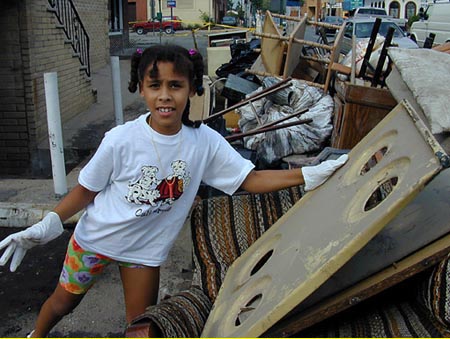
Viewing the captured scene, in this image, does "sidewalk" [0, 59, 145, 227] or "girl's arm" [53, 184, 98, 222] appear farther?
"sidewalk" [0, 59, 145, 227]

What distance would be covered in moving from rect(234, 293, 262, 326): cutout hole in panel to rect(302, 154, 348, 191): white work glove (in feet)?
1.76

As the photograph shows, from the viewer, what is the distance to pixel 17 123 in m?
6.59

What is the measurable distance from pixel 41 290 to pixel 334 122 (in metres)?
3.15

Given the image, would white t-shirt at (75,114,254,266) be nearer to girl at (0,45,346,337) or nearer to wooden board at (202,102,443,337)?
girl at (0,45,346,337)

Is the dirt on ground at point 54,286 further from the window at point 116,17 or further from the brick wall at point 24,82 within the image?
the window at point 116,17

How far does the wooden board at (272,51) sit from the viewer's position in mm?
6617

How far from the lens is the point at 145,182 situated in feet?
6.78

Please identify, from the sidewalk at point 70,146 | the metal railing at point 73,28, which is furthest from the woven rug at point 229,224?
the metal railing at point 73,28

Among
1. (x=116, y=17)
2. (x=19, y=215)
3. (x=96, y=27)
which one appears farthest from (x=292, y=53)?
(x=116, y=17)

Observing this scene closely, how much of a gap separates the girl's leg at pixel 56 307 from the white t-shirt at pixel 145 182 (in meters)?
0.27

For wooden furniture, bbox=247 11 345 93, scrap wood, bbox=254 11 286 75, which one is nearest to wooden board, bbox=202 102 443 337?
wooden furniture, bbox=247 11 345 93

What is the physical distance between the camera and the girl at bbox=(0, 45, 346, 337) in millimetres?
2039

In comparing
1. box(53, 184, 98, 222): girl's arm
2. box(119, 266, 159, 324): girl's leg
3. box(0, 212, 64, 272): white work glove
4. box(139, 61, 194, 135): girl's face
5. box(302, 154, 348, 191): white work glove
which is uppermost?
box(139, 61, 194, 135): girl's face

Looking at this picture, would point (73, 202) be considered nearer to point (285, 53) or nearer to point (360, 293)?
point (360, 293)
